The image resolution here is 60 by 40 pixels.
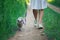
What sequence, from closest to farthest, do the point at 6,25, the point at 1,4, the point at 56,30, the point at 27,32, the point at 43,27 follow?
the point at 1,4, the point at 6,25, the point at 56,30, the point at 27,32, the point at 43,27

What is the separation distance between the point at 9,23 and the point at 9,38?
0.47 meters

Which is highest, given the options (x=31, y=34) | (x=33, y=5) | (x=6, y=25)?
(x=33, y=5)

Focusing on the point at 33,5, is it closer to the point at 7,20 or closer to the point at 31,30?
the point at 31,30

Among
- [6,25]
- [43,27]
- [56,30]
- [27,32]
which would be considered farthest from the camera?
[43,27]

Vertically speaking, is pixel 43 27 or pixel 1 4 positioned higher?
pixel 1 4

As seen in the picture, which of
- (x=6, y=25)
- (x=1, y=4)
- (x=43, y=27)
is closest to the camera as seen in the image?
(x=1, y=4)

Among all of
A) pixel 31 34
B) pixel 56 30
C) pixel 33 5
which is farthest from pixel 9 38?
pixel 33 5

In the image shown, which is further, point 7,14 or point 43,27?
point 43,27

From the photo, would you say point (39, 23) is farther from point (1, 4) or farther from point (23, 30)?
point (1, 4)

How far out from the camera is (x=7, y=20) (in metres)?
6.48

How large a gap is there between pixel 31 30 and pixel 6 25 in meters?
1.55

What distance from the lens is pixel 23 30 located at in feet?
25.4

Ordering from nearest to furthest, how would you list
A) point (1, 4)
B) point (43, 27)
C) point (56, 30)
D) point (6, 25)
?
point (1, 4), point (6, 25), point (56, 30), point (43, 27)

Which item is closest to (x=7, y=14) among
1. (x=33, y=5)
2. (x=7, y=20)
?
(x=7, y=20)
